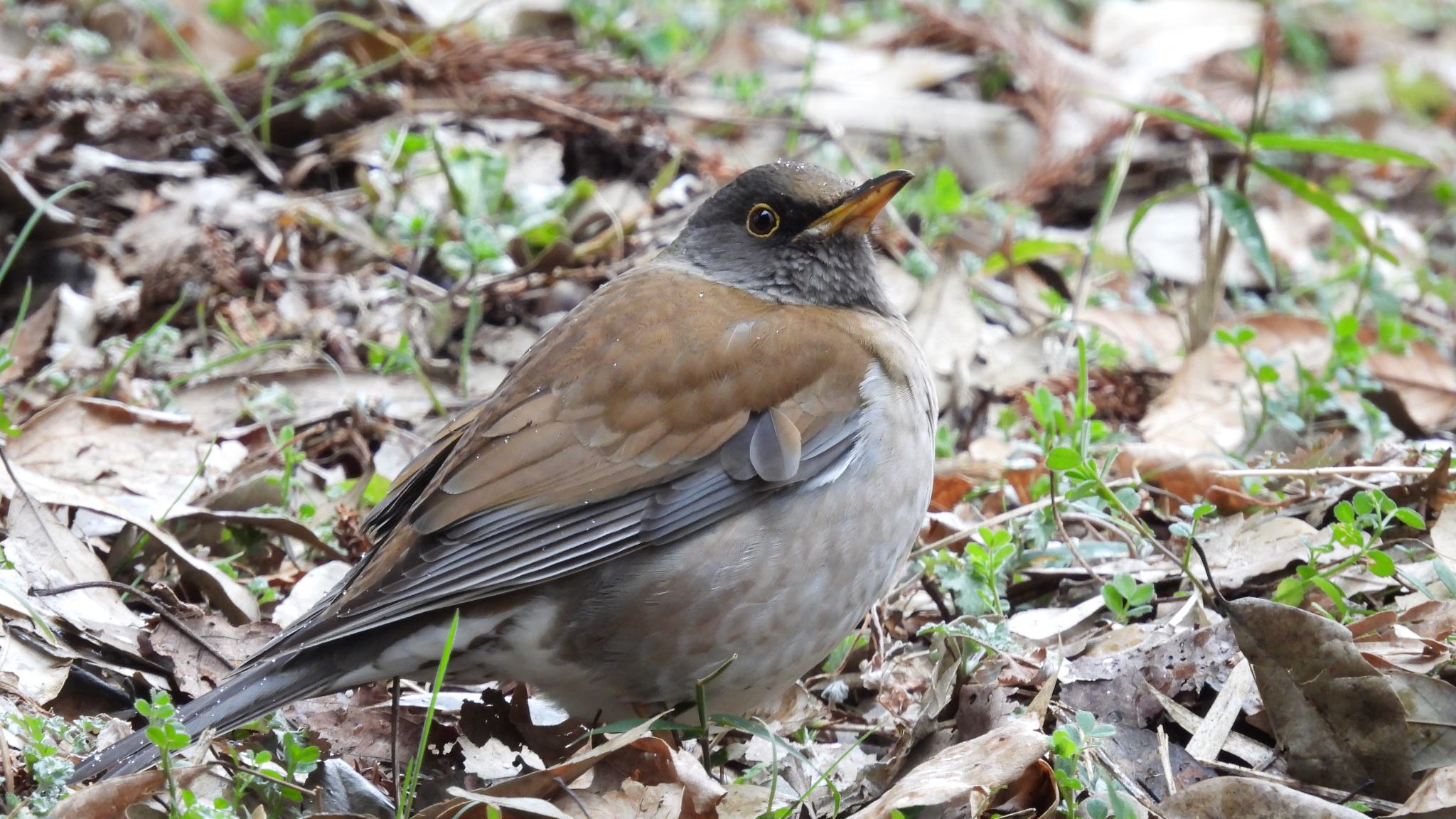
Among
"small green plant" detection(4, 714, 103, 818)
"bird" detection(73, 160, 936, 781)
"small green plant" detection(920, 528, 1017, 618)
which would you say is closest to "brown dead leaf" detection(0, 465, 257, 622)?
"bird" detection(73, 160, 936, 781)

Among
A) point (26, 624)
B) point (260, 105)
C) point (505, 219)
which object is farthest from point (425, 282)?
point (26, 624)

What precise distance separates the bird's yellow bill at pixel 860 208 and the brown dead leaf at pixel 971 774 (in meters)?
1.69

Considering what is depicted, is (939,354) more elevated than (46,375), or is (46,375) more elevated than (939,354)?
(46,375)

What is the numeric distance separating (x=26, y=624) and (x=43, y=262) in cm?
257

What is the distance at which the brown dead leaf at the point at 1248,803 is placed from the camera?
3369mm

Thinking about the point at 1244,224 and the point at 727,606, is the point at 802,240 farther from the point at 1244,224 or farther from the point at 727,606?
the point at 1244,224

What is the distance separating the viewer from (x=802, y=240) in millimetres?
4707

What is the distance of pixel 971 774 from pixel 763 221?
199 cm

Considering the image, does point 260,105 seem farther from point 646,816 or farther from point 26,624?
point 646,816

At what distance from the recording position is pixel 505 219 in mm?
6266

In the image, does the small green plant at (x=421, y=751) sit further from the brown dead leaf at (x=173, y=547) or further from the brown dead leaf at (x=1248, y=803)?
the brown dead leaf at (x=1248, y=803)

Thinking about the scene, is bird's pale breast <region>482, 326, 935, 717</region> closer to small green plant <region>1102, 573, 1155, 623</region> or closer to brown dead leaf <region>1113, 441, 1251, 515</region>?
small green plant <region>1102, 573, 1155, 623</region>

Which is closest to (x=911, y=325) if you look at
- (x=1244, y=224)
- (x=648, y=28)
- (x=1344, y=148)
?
(x=1244, y=224)

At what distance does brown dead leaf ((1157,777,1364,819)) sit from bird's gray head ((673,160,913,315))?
184 cm
